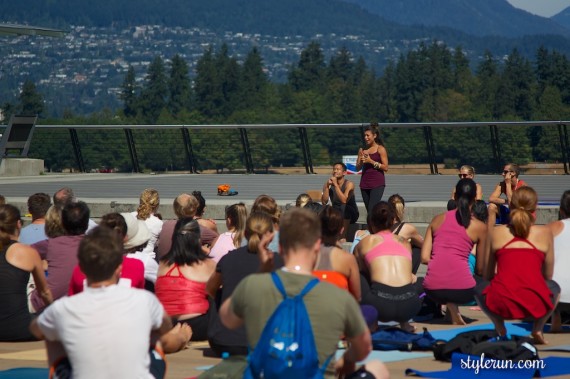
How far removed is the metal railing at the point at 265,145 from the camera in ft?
91.0

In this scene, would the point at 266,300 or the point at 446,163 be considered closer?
the point at 266,300

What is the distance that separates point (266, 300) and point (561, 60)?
181987 mm

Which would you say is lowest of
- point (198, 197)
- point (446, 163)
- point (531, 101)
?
point (531, 101)

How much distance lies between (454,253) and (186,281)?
8.89ft

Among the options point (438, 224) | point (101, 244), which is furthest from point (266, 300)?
point (438, 224)

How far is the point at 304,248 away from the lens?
18.5 feet

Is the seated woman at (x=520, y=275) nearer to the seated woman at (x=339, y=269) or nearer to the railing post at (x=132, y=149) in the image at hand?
the seated woman at (x=339, y=269)

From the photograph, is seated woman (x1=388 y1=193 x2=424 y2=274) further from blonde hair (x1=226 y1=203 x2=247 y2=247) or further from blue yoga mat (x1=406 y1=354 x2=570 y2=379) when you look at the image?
blue yoga mat (x1=406 y1=354 x2=570 y2=379)

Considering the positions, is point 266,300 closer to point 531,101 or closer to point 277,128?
point 277,128

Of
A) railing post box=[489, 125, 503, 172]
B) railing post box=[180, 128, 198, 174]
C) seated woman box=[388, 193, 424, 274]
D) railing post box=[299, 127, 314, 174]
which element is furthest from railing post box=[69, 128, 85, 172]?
seated woman box=[388, 193, 424, 274]

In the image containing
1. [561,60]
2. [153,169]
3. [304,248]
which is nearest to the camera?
[304,248]

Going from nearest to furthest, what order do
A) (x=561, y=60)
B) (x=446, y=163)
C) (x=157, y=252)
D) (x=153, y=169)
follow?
(x=157, y=252) < (x=446, y=163) < (x=153, y=169) < (x=561, y=60)

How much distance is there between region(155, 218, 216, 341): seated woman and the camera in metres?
10.0

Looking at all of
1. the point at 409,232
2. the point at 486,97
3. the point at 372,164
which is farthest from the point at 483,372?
the point at 486,97
